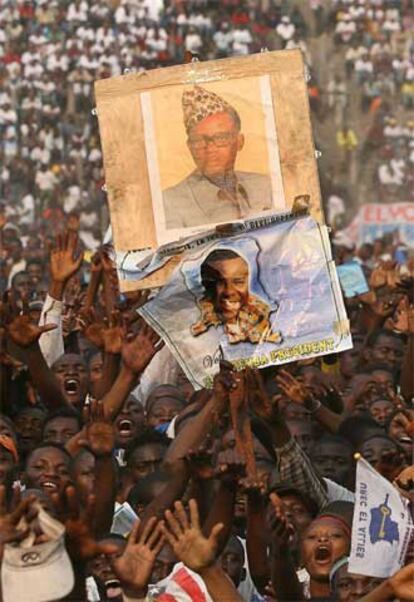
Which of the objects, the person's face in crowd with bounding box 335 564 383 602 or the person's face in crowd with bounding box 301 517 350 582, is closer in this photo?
the person's face in crowd with bounding box 335 564 383 602

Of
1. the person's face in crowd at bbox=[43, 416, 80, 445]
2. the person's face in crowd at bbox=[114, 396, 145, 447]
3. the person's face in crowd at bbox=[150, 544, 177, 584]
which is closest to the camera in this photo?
the person's face in crowd at bbox=[150, 544, 177, 584]

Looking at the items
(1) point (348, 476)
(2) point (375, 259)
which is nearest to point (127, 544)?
(1) point (348, 476)

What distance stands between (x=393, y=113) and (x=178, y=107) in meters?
16.3

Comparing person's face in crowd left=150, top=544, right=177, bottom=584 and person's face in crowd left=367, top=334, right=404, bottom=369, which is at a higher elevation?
person's face in crowd left=367, top=334, right=404, bottom=369

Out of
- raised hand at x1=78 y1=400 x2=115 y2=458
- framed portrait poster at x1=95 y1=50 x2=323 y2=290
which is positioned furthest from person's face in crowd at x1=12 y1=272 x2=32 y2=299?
raised hand at x1=78 y1=400 x2=115 y2=458

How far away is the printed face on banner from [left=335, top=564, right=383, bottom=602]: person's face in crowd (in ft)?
6.69

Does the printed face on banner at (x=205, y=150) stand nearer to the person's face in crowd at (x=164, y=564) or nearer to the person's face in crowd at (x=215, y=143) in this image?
the person's face in crowd at (x=215, y=143)

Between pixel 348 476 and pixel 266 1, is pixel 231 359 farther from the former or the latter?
pixel 266 1

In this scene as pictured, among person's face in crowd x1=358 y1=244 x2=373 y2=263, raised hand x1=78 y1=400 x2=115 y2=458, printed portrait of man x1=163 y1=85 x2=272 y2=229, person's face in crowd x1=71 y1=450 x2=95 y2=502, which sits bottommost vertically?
person's face in crowd x1=71 y1=450 x2=95 y2=502

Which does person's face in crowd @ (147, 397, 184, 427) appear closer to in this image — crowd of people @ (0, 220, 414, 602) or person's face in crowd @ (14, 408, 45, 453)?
crowd of people @ (0, 220, 414, 602)

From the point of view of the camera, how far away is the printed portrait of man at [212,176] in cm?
825

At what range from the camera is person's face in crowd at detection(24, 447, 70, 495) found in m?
7.30

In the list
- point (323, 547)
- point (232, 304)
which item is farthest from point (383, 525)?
point (232, 304)

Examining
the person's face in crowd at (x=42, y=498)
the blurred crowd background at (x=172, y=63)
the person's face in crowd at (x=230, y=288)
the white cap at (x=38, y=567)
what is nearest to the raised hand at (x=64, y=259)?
the person's face in crowd at (x=230, y=288)
